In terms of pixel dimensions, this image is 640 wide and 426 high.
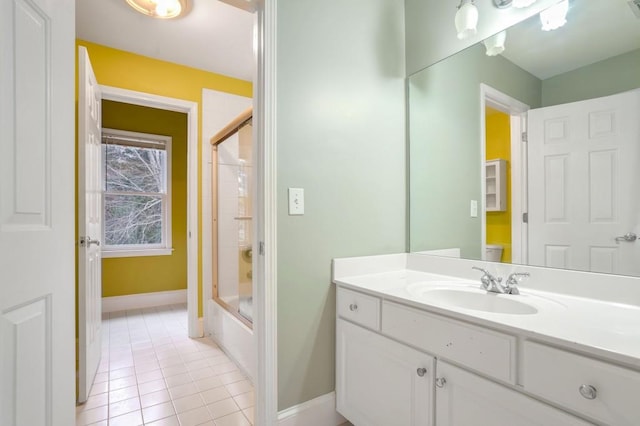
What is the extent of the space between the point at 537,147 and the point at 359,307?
1061 millimetres

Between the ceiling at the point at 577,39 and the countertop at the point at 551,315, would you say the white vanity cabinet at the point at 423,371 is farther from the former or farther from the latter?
the ceiling at the point at 577,39

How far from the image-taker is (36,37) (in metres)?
0.90

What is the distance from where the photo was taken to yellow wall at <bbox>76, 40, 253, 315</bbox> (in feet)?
8.28

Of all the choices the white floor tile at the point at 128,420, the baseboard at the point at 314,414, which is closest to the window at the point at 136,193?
the white floor tile at the point at 128,420

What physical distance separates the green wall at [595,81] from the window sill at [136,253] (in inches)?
158

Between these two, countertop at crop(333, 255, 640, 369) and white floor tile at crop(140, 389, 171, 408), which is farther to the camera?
white floor tile at crop(140, 389, 171, 408)

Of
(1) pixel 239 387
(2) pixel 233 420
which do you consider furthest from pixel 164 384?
(2) pixel 233 420

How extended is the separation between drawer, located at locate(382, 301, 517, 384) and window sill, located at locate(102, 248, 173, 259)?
345 centimetres

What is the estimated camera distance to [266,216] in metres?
1.35

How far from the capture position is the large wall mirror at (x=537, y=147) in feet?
3.66

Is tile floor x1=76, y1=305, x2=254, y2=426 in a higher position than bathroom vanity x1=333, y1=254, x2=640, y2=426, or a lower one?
lower

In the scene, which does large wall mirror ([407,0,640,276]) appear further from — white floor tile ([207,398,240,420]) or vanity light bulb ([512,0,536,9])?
white floor tile ([207,398,240,420])

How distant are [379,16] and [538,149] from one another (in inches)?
44.3

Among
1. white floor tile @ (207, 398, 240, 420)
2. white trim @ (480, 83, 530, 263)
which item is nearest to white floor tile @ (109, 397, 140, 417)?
white floor tile @ (207, 398, 240, 420)
